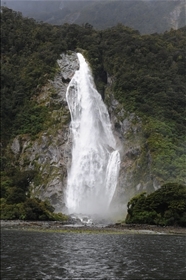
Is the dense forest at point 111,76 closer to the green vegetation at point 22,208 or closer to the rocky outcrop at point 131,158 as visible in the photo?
the green vegetation at point 22,208

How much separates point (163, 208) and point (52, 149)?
29106 mm

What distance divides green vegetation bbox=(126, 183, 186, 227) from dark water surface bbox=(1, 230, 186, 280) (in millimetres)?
13836

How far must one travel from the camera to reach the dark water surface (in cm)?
1549

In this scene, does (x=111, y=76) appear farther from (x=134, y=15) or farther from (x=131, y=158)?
(x=134, y=15)

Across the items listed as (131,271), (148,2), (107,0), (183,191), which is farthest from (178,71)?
(107,0)

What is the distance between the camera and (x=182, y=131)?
61.4 m

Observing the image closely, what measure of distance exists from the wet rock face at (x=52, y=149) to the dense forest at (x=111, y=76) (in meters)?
1.74

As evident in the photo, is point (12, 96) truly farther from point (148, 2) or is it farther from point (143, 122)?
point (148, 2)

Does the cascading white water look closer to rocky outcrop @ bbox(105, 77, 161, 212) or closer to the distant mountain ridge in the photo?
rocky outcrop @ bbox(105, 77, 161, 212)

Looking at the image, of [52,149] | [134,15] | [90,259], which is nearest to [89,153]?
[52,149]

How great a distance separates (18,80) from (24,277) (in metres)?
71.5

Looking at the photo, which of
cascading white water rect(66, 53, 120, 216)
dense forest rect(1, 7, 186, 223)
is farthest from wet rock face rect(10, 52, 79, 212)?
dense forest rect(1, 7, 186, 223)

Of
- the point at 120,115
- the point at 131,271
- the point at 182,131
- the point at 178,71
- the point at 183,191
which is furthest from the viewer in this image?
the point at 178,71

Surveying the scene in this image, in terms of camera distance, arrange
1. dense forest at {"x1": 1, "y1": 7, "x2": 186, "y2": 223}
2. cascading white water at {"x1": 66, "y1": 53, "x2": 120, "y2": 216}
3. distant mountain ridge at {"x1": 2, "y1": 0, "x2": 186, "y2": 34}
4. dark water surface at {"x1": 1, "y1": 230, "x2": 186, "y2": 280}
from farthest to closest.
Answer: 1. distant mountain ridge at {"x1": 2, "y1": 0, "x2": 186, "y2": 34}
2. dense forest at {"x1": 1, "y1": 7, "x2": 186, "y2": 223}
3. cascading white water at {"x1": 66, "y1": 53, "x2": 120, "y2": 216}
4. dark water surface at {"x1": 1, "y1": 230, "x2": 186, "y2": 280}
